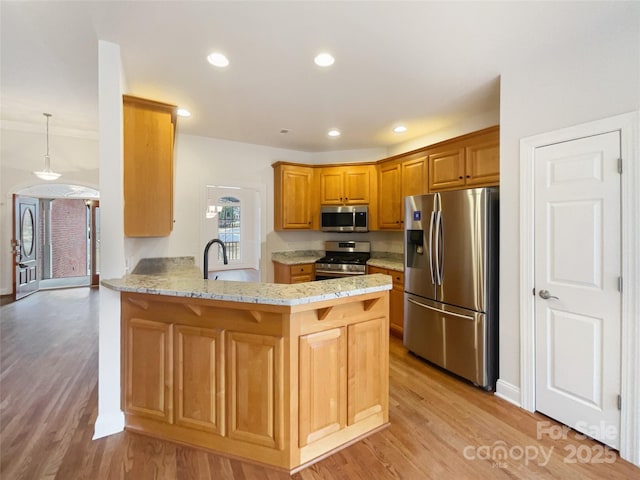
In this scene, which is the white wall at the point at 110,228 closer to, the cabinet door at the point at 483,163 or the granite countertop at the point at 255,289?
the granite countertop at the point at 255,289

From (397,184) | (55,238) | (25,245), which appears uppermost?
(397,184)

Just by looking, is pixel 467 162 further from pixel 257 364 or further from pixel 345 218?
pixel 257 364

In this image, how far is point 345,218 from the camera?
14.7 ft

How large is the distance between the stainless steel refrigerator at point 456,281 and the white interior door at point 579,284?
1.17 feet

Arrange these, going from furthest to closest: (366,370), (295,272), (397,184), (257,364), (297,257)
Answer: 1. (297,257)
2. (295,272)
3. (397,184)
4. (366,370)
5. (257,364)

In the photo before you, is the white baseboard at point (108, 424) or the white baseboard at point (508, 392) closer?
the white baseboard at point (108, 424)

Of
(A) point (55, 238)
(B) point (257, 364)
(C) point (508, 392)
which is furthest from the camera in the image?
(A) point (55, 238)

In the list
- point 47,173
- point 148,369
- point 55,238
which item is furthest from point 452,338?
point 55,238

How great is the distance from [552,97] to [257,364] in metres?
2.69

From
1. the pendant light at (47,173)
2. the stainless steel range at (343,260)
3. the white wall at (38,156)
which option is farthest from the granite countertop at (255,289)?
the white wall at (38,156)

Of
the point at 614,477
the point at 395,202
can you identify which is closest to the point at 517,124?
the point at 395,202

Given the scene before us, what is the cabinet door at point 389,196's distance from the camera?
4.02 meters

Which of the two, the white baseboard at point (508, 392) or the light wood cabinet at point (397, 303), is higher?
the light wood cabinet at point (397, 303)

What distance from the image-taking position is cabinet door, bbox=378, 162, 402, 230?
158 inches
